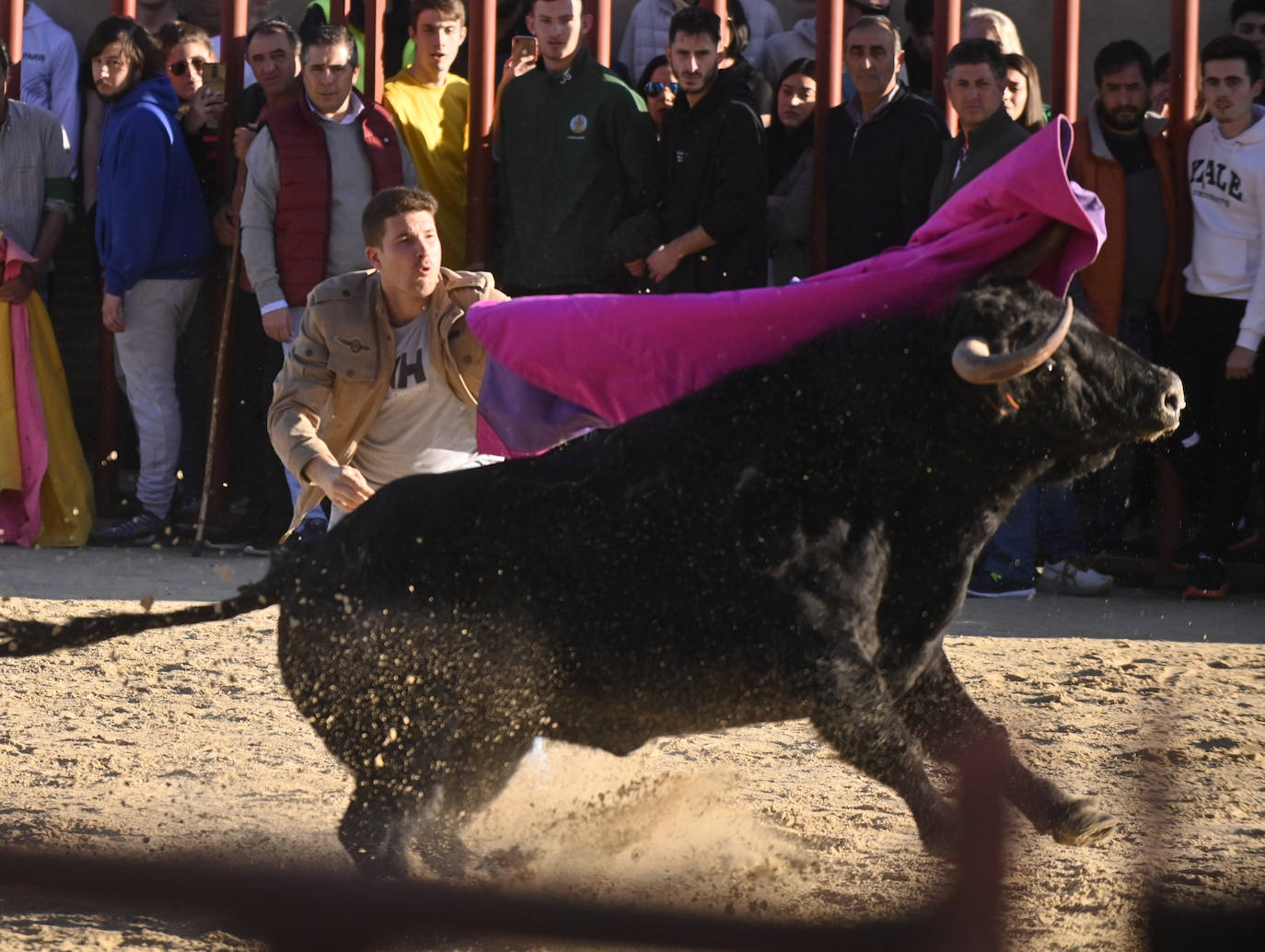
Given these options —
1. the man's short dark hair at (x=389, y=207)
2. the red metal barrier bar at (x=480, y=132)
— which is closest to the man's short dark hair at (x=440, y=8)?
the red metal barrier bar at (x=480, y=132)

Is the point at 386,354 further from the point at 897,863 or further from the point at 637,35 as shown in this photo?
the point at 637,35

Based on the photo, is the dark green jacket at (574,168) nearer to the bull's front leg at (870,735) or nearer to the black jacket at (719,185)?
the black jacket at (719,185)

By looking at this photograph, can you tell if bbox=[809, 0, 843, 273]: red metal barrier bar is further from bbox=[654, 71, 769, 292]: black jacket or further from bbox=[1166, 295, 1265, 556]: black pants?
bbox=[1166, 295, 1265, 556]: black pants

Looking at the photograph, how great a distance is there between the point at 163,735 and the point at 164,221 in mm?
2971

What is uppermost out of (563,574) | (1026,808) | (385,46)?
(385,46)

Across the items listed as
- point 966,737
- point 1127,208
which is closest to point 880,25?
point 1127,208

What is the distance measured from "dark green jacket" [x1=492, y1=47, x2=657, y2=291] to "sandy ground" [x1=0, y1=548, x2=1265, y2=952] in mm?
1712

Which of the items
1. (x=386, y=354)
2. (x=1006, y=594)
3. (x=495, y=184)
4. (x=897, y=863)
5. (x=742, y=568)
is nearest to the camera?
(x=742, y=568)

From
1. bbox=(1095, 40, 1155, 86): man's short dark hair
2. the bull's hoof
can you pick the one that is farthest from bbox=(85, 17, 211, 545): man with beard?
the bull's hoof

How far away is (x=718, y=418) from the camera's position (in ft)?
10.5

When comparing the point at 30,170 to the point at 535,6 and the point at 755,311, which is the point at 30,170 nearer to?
the point at 535,6

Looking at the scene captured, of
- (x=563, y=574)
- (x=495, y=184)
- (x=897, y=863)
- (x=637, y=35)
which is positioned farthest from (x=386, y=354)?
(x=637, y=35)

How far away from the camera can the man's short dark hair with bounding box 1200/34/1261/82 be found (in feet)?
18.9

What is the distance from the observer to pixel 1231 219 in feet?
19.5
